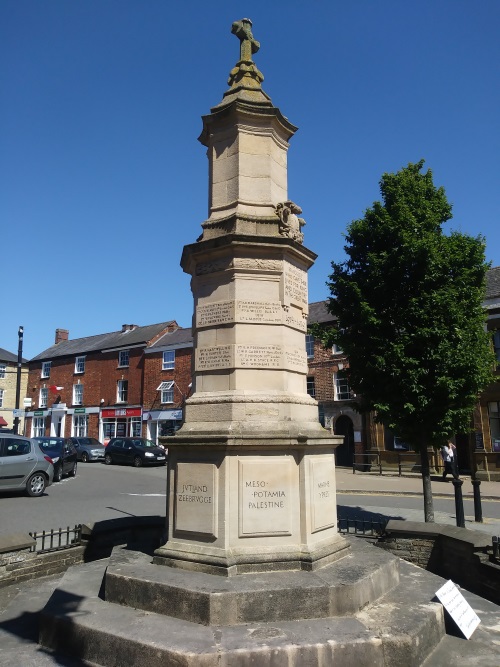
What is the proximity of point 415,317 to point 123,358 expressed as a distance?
108 ft

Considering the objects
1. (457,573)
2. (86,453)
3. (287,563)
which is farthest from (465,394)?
(86,453)

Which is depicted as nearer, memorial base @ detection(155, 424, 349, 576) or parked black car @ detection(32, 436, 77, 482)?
memorial base @ detection(155, 424, 349, 576)

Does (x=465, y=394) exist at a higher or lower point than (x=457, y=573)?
higher

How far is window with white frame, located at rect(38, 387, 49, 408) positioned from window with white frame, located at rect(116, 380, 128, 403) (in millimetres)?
9354

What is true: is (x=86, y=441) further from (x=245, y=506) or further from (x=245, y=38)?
(x=245, y=506)

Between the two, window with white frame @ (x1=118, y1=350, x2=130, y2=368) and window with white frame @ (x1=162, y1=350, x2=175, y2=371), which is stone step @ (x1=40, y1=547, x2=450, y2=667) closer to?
window with white frame @ (x1=162, y1=350, x2=175, y2=371)

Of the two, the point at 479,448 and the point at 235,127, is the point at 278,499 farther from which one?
the point at 479,448

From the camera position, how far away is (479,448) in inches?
950

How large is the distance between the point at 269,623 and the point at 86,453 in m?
29.4

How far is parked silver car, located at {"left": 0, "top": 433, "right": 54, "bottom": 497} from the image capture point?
14.4 meters

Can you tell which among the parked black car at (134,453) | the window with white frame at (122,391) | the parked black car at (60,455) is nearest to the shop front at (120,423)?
the window with white frame at (122,391)

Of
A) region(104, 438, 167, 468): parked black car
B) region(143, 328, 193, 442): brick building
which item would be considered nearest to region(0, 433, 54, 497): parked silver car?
region(104, 438, 167, 468): parked black car

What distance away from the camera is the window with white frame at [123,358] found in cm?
4047

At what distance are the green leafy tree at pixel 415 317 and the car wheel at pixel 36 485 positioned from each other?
9848 mm
